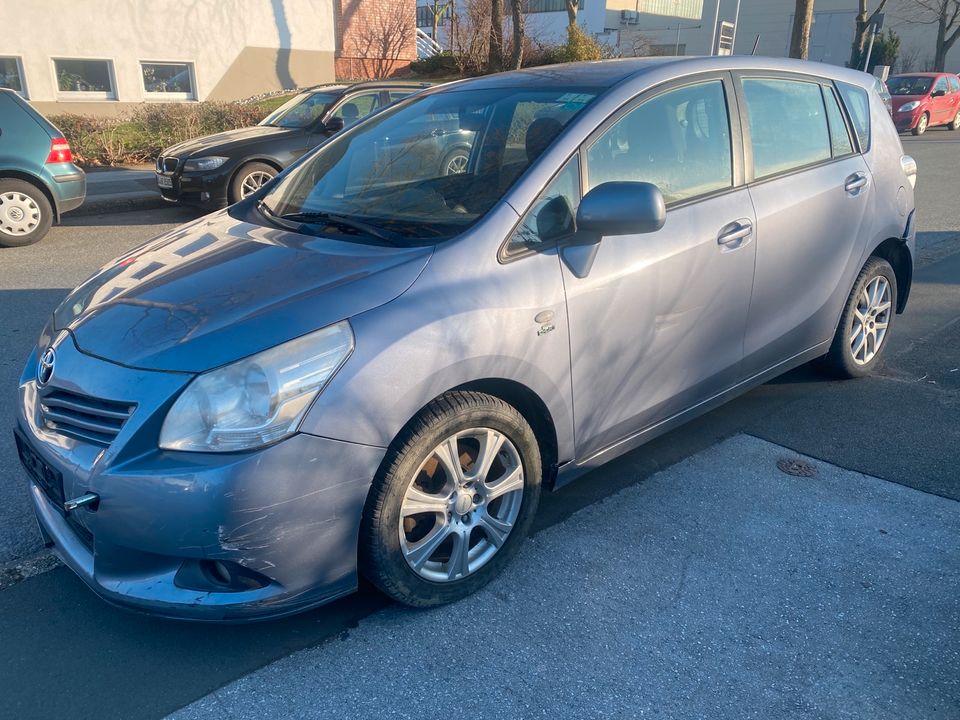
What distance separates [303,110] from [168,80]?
8268 millimetres

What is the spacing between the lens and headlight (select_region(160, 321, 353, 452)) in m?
2.36

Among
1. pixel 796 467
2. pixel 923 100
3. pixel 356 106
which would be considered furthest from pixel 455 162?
pixel 923 100

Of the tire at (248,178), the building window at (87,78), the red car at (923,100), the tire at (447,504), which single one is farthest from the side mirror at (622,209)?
the red car at (923,100)

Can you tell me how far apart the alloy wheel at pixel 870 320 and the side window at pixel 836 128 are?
2.58 ft

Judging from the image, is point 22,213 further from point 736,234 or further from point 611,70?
point 736,234

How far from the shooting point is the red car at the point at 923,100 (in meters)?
22.8

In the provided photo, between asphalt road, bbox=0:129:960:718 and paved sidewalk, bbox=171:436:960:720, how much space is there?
7 centimetres

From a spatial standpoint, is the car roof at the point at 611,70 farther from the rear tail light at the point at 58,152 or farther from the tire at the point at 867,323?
the rear tail light at the point at 58,152

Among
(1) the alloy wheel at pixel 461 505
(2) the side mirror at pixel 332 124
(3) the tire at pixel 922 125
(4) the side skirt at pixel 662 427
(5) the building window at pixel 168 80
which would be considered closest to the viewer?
(1) the alloy wheel at pixel 461 505

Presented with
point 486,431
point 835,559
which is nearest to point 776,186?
point 835,559

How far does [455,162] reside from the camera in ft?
11.5

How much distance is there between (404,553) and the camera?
2.70 metres

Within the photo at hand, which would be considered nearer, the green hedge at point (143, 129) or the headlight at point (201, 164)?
the headlight at point (201, 164)

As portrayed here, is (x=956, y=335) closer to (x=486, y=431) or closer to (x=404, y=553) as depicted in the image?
(x=486, y=431)
